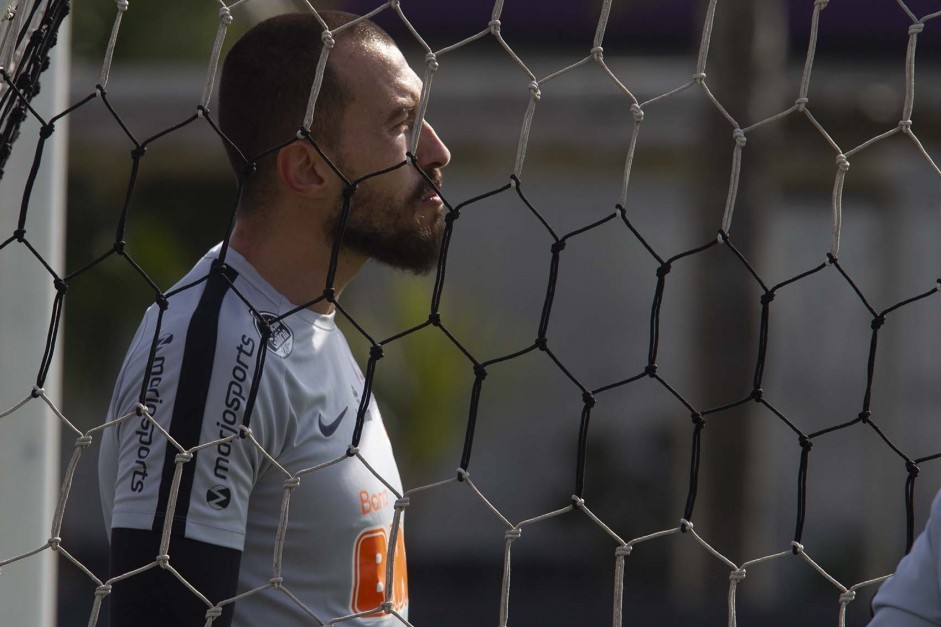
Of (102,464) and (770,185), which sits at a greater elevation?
(102,464)

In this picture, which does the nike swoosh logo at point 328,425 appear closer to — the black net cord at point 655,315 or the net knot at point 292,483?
Result: the net knot at point 292,483

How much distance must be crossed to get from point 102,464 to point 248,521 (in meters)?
0.26

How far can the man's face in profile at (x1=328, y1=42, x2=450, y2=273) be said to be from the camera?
5.20ft

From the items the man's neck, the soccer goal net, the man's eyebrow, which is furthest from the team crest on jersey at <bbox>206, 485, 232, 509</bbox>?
the soccer goal net

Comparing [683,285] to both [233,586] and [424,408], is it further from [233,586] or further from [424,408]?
[233,586]

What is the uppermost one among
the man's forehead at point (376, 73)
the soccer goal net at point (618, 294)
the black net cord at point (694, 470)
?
the man's forehead at point (376, 73)

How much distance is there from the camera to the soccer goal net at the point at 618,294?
184 inches

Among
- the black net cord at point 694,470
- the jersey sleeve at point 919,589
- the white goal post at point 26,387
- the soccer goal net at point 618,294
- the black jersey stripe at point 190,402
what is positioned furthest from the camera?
the soccer goal net at point 618,294

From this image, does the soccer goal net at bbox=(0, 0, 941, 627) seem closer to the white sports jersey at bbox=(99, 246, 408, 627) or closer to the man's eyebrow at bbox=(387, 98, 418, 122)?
the man's eyebrow at bbox=(387, 98, 418, 122)

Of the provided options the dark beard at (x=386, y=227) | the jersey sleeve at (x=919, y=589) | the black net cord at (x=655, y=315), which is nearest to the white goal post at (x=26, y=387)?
the dark beard at (x=386, y=227)

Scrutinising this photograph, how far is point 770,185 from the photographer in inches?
179

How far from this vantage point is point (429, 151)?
163 cm

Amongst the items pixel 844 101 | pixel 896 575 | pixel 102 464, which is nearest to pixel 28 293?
pixel 102 464

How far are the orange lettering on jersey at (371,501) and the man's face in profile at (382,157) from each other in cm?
34
